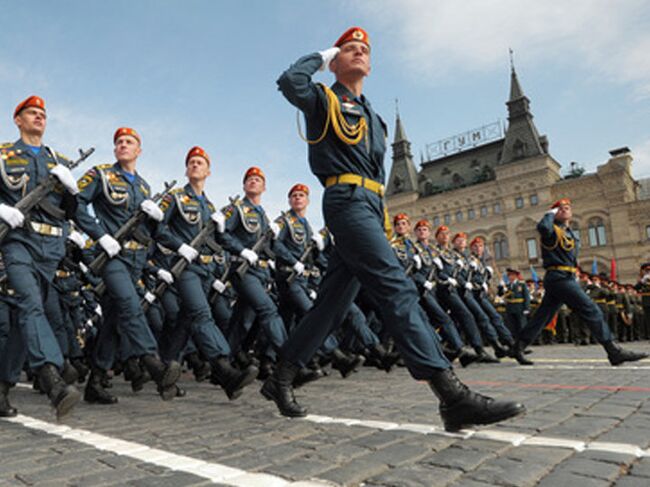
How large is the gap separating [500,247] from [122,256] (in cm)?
4992

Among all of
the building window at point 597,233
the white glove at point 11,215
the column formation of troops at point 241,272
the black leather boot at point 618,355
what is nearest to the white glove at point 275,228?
the column formation of troops at point 241,272

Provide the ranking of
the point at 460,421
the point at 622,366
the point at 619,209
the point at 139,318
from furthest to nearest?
the point at 619,209 < the point at 622,366 < the point at 139,318 < the point at 460,421

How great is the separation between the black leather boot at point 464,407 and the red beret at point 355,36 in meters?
2.06

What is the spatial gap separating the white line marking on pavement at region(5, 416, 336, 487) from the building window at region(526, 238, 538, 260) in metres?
49.3

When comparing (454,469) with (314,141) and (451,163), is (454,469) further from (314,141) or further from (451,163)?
(451,163)

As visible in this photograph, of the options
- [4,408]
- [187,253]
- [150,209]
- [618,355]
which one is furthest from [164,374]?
[618,355]

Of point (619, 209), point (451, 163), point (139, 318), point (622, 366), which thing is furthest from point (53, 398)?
point (451, 163)

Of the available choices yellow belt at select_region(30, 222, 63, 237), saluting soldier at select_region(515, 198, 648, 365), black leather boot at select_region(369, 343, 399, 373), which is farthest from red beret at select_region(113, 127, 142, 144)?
saluting soldier at select_region(515, 198, 648, 365)

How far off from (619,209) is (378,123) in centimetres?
4785

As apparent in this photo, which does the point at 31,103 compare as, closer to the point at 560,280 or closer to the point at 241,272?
the point at 241,272

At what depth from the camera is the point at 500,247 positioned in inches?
2028

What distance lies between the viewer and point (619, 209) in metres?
45.2

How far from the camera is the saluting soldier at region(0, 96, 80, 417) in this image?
12.3 feet

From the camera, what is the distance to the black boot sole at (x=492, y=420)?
2.60 metres
